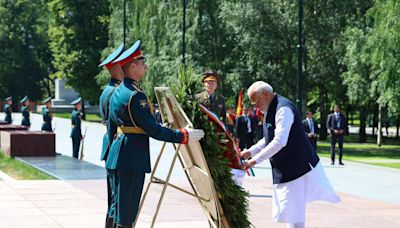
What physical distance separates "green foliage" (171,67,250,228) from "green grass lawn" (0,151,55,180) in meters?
8.37

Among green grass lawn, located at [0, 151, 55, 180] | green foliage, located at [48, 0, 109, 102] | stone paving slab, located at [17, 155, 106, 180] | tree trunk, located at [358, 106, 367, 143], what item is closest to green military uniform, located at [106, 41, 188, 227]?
stone paving slab, located at [17, 155, 106, 180]

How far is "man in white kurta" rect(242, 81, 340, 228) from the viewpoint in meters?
7.61

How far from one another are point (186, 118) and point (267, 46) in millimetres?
25712

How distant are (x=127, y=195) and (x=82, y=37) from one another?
51.1m

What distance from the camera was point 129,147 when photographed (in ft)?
23.6

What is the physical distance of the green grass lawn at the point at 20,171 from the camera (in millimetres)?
15594

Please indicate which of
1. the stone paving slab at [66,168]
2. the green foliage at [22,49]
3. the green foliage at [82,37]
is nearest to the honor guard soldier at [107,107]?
the stone paving slab at [66,168]

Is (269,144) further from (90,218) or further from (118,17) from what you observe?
(118,17)

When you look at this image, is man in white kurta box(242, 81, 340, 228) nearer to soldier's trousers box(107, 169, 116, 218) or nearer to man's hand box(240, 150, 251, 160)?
man's hand box(240, 150, 251, 160)

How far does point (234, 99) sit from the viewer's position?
3931cm

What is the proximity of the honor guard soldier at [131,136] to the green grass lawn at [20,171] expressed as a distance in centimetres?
847

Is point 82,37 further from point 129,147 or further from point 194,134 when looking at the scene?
point 194,134

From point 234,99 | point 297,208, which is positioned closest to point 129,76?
point 297,208

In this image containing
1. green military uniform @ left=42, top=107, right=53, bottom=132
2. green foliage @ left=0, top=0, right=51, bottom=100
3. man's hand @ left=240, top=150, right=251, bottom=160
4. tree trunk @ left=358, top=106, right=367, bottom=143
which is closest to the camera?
man's hand @ left=240, top=150, right=251, bottom=160
